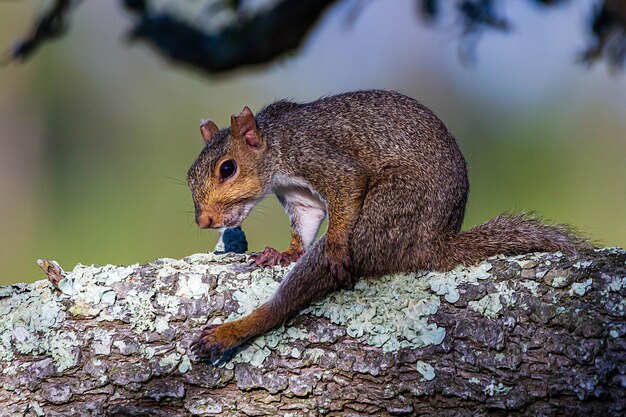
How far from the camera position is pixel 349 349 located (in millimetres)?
2688

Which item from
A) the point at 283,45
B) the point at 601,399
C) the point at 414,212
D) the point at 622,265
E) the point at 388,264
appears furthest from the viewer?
the point at 283,45

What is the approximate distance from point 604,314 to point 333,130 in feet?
4.46

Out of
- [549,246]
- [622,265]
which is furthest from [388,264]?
[622,265]

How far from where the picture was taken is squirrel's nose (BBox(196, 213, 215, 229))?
3438 millimetres

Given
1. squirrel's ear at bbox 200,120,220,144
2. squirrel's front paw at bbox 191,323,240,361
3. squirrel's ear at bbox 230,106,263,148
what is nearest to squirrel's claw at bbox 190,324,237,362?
squirrel's front paw at bbox 191,323,240,361

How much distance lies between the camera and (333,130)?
3.47 meters

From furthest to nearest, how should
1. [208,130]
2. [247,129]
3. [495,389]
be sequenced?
[208,130] < [247,129] < [495,389]

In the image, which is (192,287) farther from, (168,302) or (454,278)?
(454,278)

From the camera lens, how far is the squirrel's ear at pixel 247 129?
352 cm

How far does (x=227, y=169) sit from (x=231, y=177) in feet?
0.13

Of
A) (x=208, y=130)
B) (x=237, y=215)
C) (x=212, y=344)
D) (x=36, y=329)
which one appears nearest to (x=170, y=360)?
(x=212, y=344)

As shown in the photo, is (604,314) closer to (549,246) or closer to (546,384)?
(546,384)

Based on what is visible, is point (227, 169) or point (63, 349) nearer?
point (63, 349)

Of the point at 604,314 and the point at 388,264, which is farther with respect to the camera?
the point at 388,264
